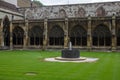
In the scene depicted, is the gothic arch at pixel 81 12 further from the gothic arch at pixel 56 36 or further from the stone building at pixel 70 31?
the gothic arch at pixel 56 36

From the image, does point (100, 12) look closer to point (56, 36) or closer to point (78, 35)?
point (78, 35)

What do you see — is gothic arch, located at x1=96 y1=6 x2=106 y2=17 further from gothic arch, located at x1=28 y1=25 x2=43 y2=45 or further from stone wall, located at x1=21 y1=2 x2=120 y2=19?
gothic arch, located at x1=28 y1=25 x2=43 y2=45

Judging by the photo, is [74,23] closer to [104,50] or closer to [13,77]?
[104,50]

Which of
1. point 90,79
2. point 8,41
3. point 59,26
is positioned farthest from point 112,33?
point 90,79

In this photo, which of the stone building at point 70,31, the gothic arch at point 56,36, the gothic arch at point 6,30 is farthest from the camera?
the gothic arch at point 6,30

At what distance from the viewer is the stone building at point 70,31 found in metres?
38.6

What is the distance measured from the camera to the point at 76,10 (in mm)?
49500

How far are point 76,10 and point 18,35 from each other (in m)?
13.3

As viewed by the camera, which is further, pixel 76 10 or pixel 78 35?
pixel 76 10

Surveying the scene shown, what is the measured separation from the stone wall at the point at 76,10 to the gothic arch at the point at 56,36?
7.91 m

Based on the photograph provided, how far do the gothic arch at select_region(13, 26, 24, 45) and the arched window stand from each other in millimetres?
1899

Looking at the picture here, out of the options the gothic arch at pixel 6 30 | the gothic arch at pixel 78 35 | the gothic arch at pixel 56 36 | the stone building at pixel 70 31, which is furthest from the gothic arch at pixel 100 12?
the gothic arch at pixel 6 30

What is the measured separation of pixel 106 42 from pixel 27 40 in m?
14.3

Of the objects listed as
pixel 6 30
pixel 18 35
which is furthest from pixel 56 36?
pixel 6 30
